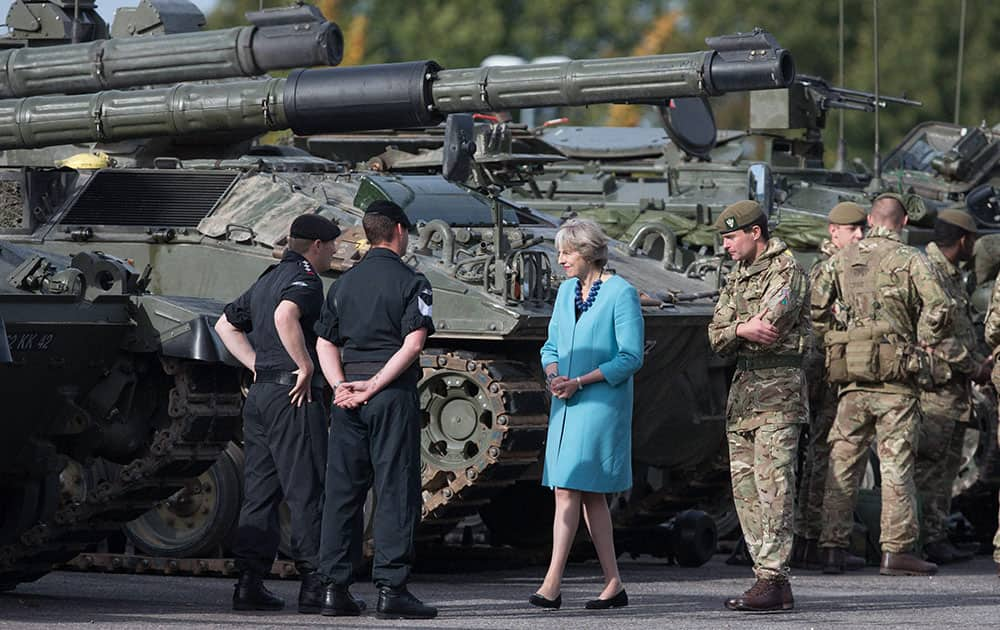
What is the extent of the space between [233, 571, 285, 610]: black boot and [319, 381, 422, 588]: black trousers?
49 centimetres

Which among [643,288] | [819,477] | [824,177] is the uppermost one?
[824,177]

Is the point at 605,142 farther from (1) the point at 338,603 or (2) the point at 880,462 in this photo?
(1) the point at 338,603

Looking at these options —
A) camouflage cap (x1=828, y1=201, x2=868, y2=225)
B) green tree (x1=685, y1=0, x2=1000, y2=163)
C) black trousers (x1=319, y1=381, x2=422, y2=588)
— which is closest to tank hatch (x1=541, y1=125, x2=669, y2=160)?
camouflage cap (x1=828, y1=201, x2=868, y2=225)

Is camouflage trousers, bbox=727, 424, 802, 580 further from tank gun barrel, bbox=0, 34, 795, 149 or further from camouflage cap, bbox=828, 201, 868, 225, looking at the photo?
camouflage cap, bbox=828, 201, 868, 225

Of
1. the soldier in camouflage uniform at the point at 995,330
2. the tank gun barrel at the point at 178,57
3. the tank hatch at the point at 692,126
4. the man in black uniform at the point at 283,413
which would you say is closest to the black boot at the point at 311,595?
the man in black uniform at the point at 283,413

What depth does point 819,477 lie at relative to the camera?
1427cm

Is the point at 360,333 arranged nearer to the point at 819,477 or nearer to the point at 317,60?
the point at 317,60

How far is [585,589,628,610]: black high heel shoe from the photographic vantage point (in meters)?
11.1

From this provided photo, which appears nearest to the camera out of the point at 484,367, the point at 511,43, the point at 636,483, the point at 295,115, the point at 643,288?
the point at 295,115

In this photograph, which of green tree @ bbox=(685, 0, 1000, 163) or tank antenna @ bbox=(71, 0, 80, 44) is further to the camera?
green tree @ bbox=(685, 0, 1000, 163)

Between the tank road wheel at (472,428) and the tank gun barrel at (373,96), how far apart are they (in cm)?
185

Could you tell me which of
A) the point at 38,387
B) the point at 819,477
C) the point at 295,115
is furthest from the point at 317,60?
the point at 819,477

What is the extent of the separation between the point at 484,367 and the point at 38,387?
2613 mm

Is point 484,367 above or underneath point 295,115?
underneath
